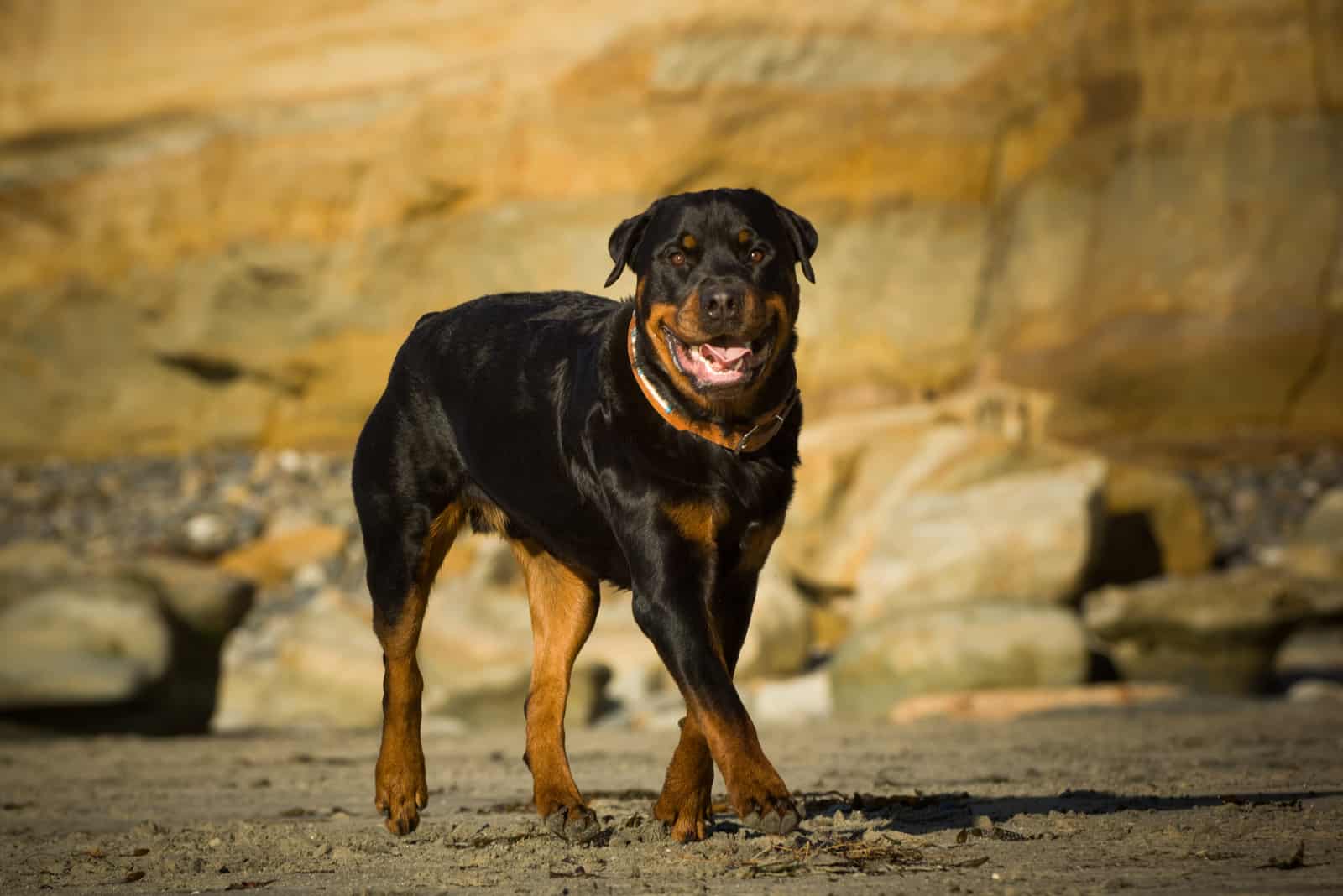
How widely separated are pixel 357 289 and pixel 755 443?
18.8m

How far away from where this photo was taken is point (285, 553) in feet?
65.1

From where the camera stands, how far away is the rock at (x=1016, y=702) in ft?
33.9

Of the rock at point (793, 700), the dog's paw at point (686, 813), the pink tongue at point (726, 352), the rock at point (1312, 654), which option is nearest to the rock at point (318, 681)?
the rock at point (793, 700)

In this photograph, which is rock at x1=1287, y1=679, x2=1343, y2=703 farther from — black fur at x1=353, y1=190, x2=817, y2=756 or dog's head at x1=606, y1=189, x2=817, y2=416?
dog's head at x1=606, y1=189, x2=817, y2=416

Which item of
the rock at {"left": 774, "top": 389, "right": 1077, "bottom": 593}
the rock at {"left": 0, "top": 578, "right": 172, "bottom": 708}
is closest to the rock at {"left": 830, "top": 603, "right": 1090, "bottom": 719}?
the rock at {"left": 774, "top": 389, "right": 1077, "bottom": 593}

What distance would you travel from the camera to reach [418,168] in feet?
73.1

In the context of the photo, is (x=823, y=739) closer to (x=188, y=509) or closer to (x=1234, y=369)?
(x=1234, y=369)

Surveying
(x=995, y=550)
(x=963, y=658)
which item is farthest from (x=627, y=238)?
(x=995, y=550)

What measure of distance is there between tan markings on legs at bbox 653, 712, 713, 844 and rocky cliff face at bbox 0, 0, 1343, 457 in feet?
50.5

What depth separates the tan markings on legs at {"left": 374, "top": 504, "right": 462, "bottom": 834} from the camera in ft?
18.0

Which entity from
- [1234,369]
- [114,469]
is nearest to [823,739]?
[1234,369]

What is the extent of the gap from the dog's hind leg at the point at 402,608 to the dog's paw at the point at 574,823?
67 cm

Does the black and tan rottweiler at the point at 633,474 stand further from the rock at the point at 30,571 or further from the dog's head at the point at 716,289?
the rock at the point at 30,571

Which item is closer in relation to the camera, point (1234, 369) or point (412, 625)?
point (412, 625)
